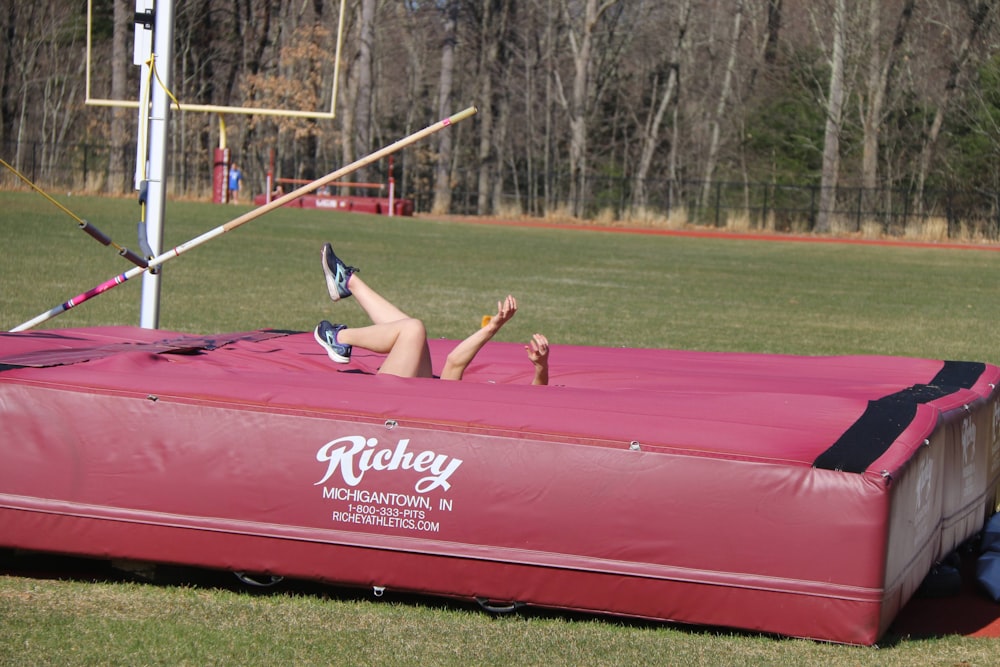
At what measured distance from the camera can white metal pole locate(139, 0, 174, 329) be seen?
6.36m

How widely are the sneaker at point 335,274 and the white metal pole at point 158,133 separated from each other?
1.02 metres

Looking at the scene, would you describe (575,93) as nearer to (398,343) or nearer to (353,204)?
(353,204)

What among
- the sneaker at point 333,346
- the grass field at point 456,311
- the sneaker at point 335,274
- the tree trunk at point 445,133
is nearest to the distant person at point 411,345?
the sneaker at point 333,346

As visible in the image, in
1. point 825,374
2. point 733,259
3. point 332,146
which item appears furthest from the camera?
point 332,146

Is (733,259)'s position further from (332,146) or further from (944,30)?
(332,146)

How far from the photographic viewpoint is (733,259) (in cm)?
2378

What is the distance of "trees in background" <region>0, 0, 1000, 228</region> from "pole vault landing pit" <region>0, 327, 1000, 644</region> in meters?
27.6

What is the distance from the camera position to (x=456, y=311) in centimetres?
1302

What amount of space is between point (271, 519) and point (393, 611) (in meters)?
0.51

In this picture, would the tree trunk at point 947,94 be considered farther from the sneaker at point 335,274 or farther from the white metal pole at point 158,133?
the sneaker at point 335,274

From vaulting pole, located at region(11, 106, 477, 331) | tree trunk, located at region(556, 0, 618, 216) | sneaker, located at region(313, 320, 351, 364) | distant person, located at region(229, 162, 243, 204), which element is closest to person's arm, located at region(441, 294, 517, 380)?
sneaker, located at region(313, 320, 351, 364)

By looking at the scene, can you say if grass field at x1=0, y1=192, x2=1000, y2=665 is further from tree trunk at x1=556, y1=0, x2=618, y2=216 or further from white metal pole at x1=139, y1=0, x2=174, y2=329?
tree trunk at x1=556, y1=0, x2=618, y2=216

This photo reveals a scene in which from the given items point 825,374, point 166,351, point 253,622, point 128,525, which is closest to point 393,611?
point 253,622

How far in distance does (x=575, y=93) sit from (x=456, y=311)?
94.7ft
